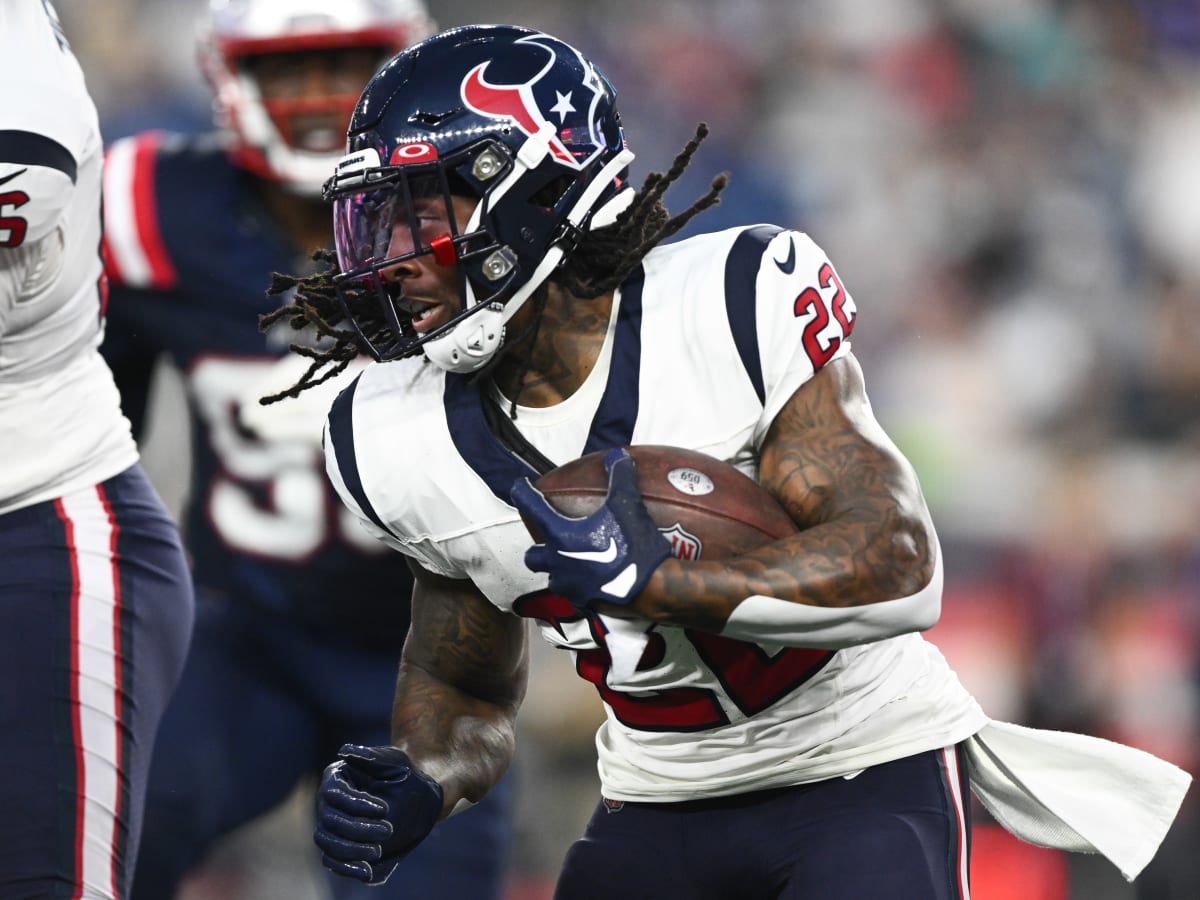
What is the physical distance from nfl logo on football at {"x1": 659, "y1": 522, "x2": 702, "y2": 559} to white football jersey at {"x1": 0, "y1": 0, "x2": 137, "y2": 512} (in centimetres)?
113

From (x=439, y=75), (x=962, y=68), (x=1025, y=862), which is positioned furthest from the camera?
(x=962, y=68)

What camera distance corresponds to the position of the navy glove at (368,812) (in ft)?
7.39

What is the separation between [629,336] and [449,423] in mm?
278

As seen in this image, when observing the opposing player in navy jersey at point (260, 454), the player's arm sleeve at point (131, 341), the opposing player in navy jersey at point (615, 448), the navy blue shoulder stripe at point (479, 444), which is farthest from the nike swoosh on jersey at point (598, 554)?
the player's arm sleeve at point (131, 341)

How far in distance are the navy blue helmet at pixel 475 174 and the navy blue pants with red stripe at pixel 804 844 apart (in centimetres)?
71

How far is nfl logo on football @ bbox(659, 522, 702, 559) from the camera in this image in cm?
205

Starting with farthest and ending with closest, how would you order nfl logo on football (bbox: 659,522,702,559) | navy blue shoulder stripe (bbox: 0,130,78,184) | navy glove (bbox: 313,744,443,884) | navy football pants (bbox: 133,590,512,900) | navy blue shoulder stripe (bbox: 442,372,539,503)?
navy football pants (bbox: 133,590,512,900)
navy blue shoulder stripe (bbox: 0,130,78,184)
navy blue shoulder stripe (bbox: 442,372,539,503)
navy glove (bbox: 313,744,443,884)
nfl logo on football (bbox: 659,522,702,559)

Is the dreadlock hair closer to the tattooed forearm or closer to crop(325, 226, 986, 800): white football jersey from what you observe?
crop(325, 226, 986, 800): white football jersey

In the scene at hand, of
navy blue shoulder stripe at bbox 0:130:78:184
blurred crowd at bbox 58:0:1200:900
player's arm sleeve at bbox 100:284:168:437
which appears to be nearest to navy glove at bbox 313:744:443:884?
navy blue shoulder stripe at bbox 0:130:78:184

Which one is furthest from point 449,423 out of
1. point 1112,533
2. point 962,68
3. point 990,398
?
point 962,68

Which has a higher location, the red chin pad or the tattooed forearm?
the red chin pad

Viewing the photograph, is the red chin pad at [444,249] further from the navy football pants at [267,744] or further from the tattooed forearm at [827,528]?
the navy football pants at [267,744]

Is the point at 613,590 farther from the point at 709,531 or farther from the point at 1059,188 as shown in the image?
the point at 1059,188

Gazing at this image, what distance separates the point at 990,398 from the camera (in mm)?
6305
